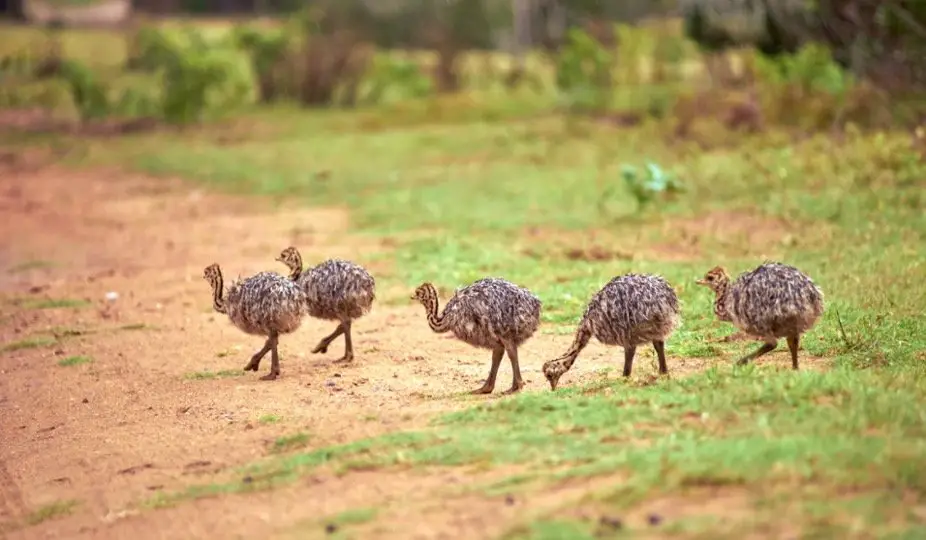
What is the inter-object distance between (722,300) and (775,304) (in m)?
0.76

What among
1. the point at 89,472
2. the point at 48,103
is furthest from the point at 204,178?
the point at 89,472

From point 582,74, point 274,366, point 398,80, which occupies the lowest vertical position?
point 274,366

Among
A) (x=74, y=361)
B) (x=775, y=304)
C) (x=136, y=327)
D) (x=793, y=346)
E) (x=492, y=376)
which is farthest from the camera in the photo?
(x=136, y=327)

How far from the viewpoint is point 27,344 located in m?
11.1

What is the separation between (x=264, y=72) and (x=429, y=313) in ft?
70.1

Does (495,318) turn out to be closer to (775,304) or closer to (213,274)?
(775,304)

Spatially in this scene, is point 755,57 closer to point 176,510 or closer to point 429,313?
point 429,313

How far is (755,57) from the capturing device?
23.6 metres

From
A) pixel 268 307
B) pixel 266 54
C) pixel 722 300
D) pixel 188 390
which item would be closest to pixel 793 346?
pixel 722 300

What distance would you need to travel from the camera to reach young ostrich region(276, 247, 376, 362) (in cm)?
961

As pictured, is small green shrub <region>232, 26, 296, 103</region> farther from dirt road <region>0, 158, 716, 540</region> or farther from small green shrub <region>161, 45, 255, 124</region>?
dirt road <region>0, 158, 716, 540</region>

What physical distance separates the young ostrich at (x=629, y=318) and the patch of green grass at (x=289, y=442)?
163 cm

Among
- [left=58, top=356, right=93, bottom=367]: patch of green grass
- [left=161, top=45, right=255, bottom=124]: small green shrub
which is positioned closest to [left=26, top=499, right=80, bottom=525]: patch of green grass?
[left=58, top=356, right=93, bottom=367]: patch of green grass

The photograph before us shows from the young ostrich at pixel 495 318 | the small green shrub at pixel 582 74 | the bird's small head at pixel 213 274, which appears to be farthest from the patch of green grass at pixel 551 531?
the small green shrub at pixel 582 74
